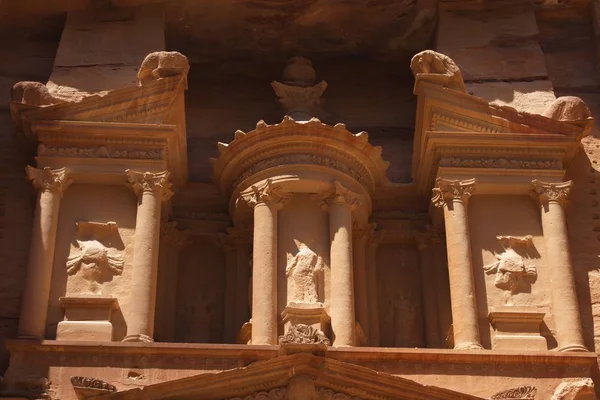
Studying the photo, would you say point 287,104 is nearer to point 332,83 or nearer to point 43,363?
point 332,83

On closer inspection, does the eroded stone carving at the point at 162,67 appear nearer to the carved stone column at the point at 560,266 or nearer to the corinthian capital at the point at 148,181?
the corinthian capital at the point at 148,181

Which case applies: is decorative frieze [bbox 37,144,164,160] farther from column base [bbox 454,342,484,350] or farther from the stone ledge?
column base [bbox 454,342,484,350]

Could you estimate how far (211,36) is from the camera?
2016cm

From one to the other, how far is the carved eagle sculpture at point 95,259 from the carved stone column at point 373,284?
3.32 meters

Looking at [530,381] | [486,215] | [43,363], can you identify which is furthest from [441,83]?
[43,363]

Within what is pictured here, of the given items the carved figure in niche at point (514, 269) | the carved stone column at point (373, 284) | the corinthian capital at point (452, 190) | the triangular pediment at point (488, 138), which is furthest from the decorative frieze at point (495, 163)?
the carved stone column at point (373, 284)

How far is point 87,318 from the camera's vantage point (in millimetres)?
16125

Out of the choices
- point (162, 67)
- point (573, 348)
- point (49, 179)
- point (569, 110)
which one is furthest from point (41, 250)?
point (569, 110)

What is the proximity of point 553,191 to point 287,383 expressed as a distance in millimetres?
4647

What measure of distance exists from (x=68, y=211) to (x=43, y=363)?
2239 mm

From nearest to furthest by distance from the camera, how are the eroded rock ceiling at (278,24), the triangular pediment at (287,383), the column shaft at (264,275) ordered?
the triangular pediment at (287,383), the column shaft at (264,275), the eroded rock ceiling at (278,24)

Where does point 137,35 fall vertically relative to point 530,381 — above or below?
above

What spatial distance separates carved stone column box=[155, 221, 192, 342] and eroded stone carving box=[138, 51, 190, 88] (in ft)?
6.33

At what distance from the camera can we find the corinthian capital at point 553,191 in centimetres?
1733
